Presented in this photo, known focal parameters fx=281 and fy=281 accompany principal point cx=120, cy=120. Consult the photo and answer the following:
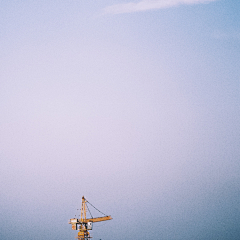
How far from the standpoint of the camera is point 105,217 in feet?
282

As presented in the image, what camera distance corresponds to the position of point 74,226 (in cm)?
7856

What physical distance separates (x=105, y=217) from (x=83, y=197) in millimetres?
9092

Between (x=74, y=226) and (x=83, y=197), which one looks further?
(x=83, y=197)

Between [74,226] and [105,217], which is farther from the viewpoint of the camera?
[105,217]

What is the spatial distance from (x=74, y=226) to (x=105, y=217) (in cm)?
1110

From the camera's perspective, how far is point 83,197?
86.0m

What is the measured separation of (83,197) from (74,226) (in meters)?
9.72

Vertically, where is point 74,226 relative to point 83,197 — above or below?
below

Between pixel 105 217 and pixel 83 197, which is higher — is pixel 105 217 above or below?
below
